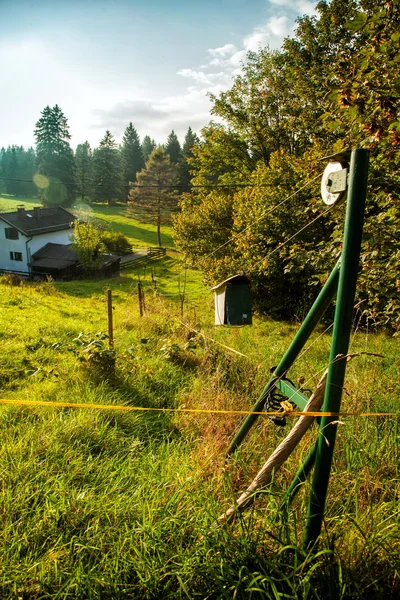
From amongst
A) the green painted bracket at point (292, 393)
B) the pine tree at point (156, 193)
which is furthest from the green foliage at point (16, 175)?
the green painted bracket at point (292, 393)

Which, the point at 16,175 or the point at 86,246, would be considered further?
the point at 16,175

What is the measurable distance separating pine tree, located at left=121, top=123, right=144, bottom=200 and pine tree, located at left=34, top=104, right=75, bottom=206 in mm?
11871

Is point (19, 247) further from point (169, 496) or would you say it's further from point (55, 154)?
point (169, 496)

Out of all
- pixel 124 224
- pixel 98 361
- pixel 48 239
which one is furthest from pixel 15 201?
pixel 98 361

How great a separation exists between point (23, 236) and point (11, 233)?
130 centimetres

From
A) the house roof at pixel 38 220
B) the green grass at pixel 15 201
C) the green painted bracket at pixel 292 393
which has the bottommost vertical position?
the green painted bracket at pixel 292 393

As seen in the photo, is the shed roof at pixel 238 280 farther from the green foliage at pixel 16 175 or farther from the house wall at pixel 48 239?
the green foliage at pixel 16 175

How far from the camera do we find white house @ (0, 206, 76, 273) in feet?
92.2

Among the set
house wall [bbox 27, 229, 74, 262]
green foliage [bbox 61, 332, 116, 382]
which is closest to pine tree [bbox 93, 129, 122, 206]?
house wall [bbox 27, 229, 74, 262]

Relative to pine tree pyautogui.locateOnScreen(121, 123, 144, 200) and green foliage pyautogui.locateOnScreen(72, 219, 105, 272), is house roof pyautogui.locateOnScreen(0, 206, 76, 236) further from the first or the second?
pine tree pyautogui.locateOnScreen(121, 123, 144, 200)

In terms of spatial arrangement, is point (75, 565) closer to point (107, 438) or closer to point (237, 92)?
point (107, 438)

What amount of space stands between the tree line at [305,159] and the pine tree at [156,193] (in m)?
15.8

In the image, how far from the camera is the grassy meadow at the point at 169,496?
1.68 metres

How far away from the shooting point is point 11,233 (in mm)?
28375
